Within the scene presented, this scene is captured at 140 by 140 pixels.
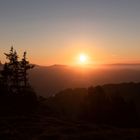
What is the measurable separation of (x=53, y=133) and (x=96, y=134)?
154 inches

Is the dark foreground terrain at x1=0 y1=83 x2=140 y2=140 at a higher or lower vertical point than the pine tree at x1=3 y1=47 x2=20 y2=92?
lower

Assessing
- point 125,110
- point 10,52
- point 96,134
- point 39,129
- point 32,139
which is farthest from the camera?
point 125,110

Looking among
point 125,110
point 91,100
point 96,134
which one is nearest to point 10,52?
point 91,100

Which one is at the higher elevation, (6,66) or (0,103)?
(6,66)

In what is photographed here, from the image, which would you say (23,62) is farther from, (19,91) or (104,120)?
(104,120)

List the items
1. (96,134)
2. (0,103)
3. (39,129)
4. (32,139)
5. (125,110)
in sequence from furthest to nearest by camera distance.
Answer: (125,110), (0,103), (39,129), (96,134), (32,139)

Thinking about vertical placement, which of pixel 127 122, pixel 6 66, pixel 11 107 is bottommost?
pixel 127 122

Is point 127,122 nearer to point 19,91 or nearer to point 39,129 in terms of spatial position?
point 19,91

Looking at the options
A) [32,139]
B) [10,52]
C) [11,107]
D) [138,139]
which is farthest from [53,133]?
[10,52]

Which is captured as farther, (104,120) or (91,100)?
(91,100)

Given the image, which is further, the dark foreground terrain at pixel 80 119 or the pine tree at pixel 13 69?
the pine tree at pixel 13 69

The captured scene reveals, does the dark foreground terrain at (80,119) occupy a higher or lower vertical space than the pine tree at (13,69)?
lower

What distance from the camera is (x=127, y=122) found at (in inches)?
2670

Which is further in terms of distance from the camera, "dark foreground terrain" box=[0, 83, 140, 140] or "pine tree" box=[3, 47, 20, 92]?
"pine tree" box=[3, 47, 20, 92]
